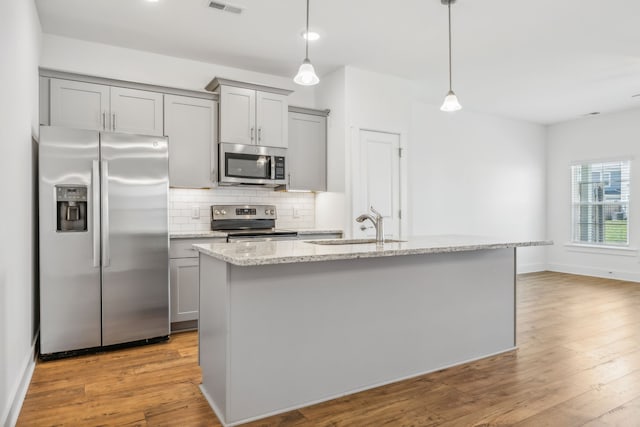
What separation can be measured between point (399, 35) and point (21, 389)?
3970 millimetres

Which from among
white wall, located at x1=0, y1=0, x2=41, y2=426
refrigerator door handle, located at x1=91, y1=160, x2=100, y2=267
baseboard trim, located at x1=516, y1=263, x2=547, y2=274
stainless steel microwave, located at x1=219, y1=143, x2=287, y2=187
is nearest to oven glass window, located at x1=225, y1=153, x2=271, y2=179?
stainless steel microwave, located at x1=219, y1=143, x2=287, y2=187

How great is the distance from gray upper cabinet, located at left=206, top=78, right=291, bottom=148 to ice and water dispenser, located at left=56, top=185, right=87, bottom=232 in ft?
4.87

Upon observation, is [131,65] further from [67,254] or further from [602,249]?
[602,249]

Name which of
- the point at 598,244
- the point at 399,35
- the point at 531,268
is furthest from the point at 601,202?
the point at 399,35

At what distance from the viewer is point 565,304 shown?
5012 mm

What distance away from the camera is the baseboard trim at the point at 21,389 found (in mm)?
2117

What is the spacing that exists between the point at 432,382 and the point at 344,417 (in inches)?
29.6

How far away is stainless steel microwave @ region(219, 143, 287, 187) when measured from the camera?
4.32m

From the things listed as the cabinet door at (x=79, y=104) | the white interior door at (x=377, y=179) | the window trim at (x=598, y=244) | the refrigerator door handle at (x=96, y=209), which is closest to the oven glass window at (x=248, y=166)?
the white interior door at (x=377, y=179)

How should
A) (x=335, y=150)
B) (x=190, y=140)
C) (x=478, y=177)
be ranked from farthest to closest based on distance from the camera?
(x=478, y=177)
(x=335, y=150)
(x=190, y=140)

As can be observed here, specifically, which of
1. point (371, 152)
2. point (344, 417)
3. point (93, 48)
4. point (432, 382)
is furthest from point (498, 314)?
point (93, 48)

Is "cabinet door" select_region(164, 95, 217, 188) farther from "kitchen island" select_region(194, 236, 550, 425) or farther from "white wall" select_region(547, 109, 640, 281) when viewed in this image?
"white wall" select_region(547, 109, 640, 281)

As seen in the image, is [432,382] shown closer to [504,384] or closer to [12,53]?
[504,384]

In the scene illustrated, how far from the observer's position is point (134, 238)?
11.4 ft
